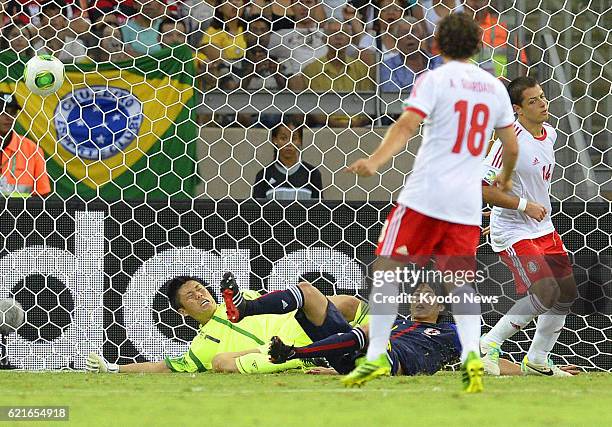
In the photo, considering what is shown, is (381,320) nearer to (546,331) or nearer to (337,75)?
(546,331)

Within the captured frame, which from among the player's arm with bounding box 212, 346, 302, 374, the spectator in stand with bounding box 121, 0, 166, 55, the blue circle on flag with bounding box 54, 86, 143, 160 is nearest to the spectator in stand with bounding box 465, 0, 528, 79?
the spectator in stand with bounding box 121, 0, 166, 55

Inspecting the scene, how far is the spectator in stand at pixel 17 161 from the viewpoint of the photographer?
8398 millimetres

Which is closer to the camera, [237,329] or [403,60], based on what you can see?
[237,329]

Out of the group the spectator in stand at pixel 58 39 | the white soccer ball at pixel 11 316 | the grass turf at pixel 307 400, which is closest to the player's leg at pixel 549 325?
the grass turf at pixel 307 400

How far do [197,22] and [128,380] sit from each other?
3926 millimetres

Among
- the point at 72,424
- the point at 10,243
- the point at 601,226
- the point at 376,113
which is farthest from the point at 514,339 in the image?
the point at 72,424

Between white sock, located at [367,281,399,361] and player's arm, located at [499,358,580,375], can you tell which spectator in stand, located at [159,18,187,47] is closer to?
player's arm, located at [499,358,580,375]

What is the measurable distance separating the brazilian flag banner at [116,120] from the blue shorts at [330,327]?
6.45 ft

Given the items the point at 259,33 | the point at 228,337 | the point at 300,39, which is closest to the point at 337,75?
the point at 300,39

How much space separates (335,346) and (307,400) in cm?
154

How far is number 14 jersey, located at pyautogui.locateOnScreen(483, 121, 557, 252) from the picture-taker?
23.5ft

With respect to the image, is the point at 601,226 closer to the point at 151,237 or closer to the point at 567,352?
the point at 567,352

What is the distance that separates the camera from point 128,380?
6.74 m

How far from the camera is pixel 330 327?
23.5ft
